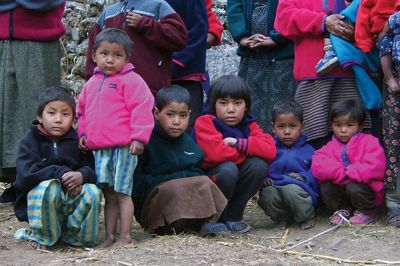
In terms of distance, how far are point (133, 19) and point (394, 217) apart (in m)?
2.14

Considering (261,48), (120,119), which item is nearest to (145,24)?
(120,119)

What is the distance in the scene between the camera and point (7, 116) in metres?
5.38

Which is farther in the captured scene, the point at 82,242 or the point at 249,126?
the point at 249,126

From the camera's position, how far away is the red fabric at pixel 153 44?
479 cm

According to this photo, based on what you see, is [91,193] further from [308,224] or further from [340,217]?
[340,217]

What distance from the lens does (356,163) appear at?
4.93m

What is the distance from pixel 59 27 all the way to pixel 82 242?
1791 mm

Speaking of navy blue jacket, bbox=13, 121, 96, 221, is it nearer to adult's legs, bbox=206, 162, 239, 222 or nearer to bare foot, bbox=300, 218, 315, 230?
adult's legs, bbox=206, 162, 239, 222

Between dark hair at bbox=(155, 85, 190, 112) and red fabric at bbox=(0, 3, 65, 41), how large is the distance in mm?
→ 1202

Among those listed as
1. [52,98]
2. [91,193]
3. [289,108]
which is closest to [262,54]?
[289,108]

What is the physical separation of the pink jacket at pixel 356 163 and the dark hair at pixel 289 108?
291 millimetres

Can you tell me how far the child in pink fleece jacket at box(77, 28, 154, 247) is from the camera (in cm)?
427

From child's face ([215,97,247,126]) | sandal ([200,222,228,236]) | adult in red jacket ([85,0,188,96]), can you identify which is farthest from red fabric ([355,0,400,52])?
sandal ([200,222,228,236])

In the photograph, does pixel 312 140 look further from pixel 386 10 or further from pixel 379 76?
pixel 386 10
